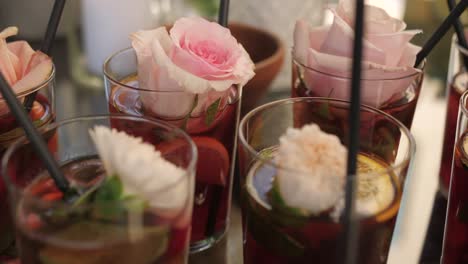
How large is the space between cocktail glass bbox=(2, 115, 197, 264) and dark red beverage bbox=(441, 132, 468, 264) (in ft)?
0.74

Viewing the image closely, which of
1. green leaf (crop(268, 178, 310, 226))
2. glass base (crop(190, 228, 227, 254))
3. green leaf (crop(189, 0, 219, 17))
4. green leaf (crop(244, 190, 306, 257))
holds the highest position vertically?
green leaf (crop(268, 178, 310, 226))

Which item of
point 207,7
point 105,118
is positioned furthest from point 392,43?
point 207,7

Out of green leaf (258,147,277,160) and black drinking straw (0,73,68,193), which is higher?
black drinking straw (0,73,68,193)

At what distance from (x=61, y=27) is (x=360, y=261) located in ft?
2.28

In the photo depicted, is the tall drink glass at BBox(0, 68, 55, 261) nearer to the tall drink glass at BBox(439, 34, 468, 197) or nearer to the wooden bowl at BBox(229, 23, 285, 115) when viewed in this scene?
the wooden bowl at BBox(229, 23, 285, 115)

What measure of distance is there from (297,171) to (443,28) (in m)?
0.20

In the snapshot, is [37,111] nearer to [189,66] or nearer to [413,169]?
[189,66]

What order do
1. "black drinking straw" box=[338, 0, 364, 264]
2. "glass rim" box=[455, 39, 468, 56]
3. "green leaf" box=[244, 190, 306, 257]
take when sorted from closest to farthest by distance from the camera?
"black drinking straw" box=[338, 0, 364, 264]
"green leaf" box=[244, 190, 306, 257]
"glass rim" box=[455, 39, 468, 56]

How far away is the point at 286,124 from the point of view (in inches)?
20.3

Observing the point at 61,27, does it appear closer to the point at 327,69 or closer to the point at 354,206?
Answer: the point at 327,69

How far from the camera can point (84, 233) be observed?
0.38m

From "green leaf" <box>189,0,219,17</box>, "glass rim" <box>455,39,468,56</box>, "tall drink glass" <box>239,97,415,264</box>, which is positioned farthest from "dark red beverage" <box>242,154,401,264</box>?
"green leaf" <box>189,0,219,17</box>

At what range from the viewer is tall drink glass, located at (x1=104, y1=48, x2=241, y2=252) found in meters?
0.51

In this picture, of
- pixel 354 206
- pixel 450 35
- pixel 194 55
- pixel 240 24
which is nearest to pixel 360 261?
pixel 354 206
